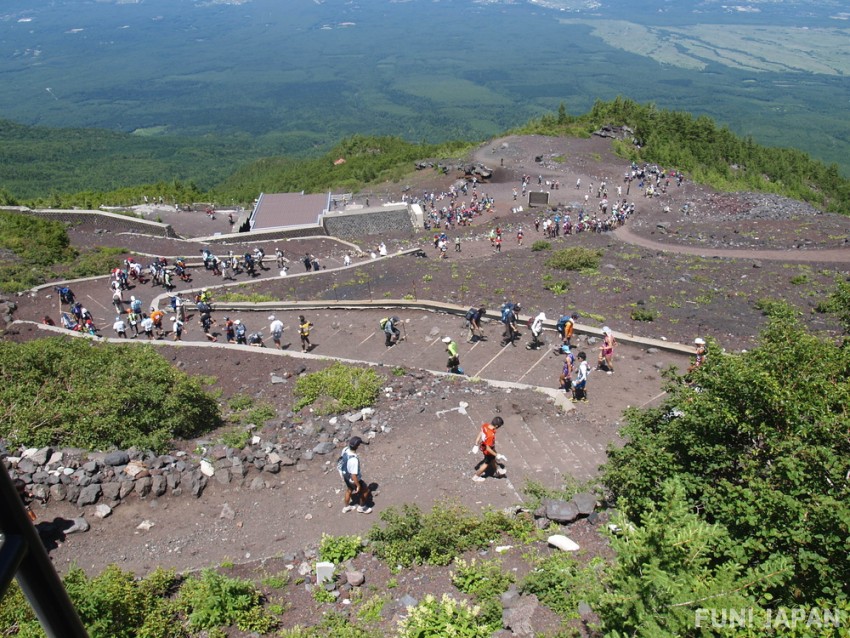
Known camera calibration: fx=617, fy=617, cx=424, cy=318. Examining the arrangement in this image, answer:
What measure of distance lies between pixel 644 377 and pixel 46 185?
9267cm

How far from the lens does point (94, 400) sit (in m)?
11.5

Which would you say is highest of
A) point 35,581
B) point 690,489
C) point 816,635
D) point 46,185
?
point 35,581

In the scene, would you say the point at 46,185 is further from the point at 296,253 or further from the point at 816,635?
the point at 816,635

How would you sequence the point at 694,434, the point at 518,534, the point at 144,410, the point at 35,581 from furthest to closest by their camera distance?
the point at 144,410
the point at 518,534
the point at 694,434
the point at 35,581

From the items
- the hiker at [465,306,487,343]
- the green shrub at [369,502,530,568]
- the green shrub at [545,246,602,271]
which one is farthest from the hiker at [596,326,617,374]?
the green shrub at [545,246,602,271]

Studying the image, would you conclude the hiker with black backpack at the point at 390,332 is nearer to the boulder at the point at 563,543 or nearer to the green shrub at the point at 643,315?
the green shrub at the point at 643,315

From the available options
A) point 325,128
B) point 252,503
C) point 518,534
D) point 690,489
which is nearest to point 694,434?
point 690,489

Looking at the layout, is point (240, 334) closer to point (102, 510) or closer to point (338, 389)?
point (338, 389)

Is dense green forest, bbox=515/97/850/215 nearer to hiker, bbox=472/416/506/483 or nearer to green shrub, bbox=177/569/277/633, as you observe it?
hiker, bbox=472/416/506/483

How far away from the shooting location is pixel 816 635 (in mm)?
4621

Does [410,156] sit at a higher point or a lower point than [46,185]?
higher

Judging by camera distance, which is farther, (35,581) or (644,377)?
(644,377)

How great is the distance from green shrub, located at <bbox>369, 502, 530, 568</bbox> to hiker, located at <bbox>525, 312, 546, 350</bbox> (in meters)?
7.87

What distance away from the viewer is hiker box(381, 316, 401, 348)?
17469mm
